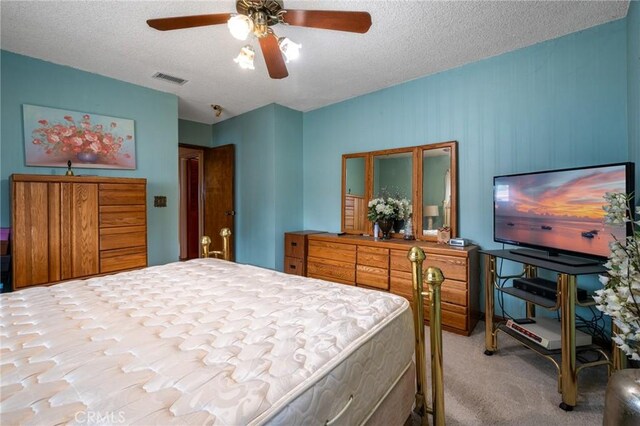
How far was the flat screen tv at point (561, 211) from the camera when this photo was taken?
1803 mm

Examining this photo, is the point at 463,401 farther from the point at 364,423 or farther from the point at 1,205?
the point at 1,205

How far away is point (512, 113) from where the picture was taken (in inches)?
105

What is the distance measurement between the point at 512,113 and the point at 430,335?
2.36 metres

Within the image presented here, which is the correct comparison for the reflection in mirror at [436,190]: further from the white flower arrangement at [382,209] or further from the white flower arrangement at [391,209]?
the white flower arrangement at [382,209]

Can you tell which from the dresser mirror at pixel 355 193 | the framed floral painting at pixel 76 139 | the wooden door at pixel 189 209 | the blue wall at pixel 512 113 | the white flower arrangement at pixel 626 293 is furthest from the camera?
the wooden door at pixel 189 209

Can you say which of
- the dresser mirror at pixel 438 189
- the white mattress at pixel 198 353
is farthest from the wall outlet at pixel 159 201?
the dresser mirror at pixel 438 189

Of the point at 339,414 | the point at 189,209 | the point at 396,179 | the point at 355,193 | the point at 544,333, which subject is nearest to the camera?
the point at 339,414

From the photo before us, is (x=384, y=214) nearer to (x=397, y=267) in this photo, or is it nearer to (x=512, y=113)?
(x=397, y=267)

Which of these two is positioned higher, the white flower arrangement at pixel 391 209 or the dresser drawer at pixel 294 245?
the white flower arrangement at pixel 391 209

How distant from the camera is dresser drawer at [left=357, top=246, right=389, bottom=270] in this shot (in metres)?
3.09

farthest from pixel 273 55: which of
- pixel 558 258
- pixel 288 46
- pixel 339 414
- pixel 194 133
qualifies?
pixel 194 133

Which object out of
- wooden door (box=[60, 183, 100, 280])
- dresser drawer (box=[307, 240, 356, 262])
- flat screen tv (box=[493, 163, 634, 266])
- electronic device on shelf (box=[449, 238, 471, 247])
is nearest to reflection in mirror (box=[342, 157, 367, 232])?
dresser drawer (box=[307, 240, 356, 262])

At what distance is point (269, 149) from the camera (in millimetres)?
4129

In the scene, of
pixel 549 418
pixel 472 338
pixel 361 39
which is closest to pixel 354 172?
pixel 361 39
